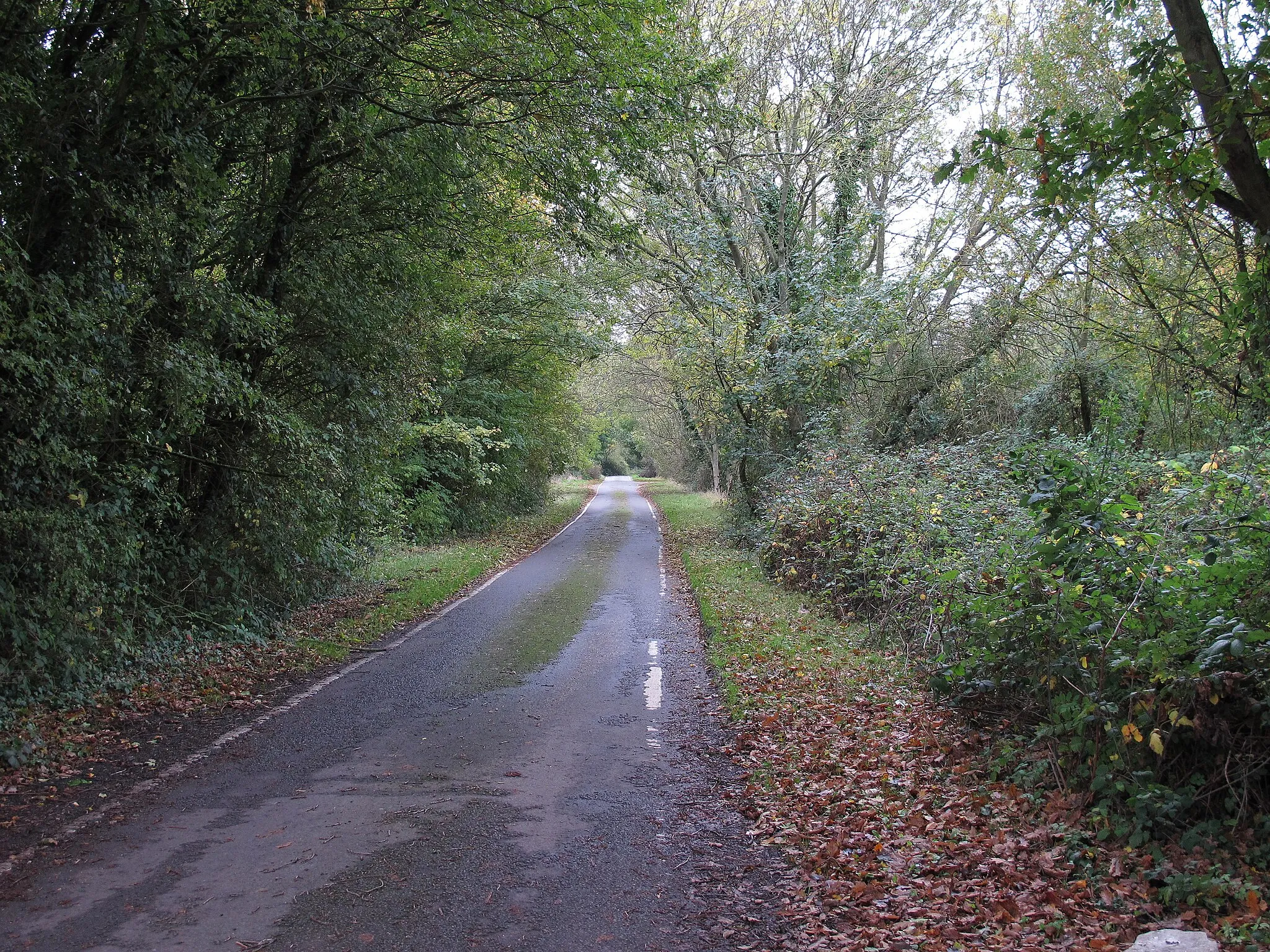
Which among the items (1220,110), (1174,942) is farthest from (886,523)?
(1174,942)

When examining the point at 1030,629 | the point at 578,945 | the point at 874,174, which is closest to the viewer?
the point at 578,945

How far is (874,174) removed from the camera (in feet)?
64.9

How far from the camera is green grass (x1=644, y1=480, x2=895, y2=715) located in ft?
26.7

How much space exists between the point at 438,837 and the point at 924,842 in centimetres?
276

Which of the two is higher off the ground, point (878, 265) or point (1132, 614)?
point (878, 265)

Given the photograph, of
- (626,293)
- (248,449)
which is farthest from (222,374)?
(626,293)

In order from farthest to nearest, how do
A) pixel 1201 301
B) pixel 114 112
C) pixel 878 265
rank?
pixel 878 265, pixel 1201 301, pixel 114 112

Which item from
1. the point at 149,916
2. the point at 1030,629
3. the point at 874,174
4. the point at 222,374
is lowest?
the point at 149,916

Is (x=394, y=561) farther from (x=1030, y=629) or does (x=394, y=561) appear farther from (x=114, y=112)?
(x=1030, y=629)

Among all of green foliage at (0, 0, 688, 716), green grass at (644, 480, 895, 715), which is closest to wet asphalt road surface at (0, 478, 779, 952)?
green grass at (644, 480, 895, 715)

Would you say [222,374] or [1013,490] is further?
[1013,490]

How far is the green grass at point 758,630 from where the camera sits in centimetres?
814

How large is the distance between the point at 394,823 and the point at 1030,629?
4237 mm

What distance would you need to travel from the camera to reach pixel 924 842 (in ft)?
14.6
